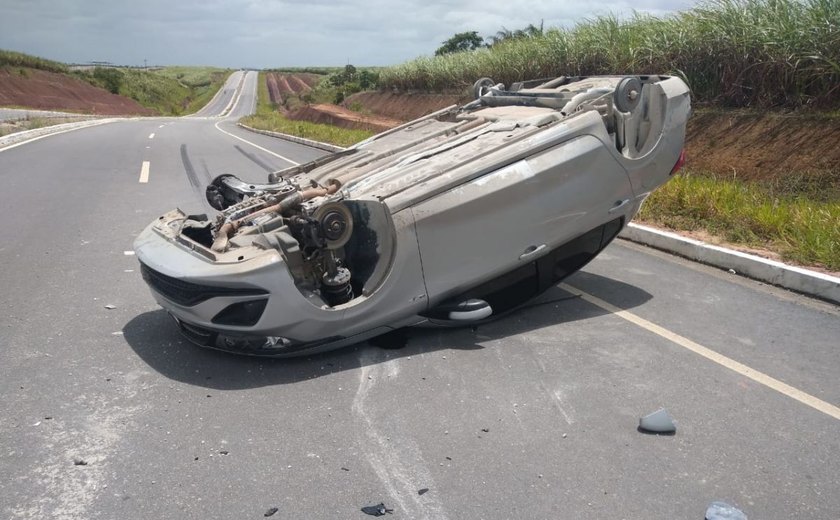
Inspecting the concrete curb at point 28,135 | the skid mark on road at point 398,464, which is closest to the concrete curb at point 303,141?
the concrete curb at point 28,135

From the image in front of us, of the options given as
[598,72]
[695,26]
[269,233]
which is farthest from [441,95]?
[269,233]

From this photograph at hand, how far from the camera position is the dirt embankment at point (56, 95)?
6159cm

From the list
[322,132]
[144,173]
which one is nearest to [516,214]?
[144,173]

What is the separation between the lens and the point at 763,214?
778 centimetres

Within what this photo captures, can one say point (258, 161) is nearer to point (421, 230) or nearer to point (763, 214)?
point (763, 214)

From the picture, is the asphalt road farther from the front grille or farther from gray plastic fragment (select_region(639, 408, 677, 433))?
the front grille

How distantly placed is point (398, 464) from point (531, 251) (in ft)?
7.22

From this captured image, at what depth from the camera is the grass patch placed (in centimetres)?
686

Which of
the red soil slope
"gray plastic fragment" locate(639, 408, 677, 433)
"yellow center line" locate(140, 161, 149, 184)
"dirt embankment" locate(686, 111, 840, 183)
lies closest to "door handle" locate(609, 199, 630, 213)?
"gray plastic fragment" locate(639, 408, 677, 433)

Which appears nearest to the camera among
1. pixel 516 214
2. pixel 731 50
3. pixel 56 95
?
pixel 516 214

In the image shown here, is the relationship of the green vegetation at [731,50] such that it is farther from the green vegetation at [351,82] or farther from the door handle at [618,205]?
the green vegetation at [351,82]

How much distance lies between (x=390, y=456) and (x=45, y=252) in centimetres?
554

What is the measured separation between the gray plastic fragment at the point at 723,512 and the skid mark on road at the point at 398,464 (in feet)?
3.82

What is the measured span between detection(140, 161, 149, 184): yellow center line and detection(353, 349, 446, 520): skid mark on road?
10.4 metres
